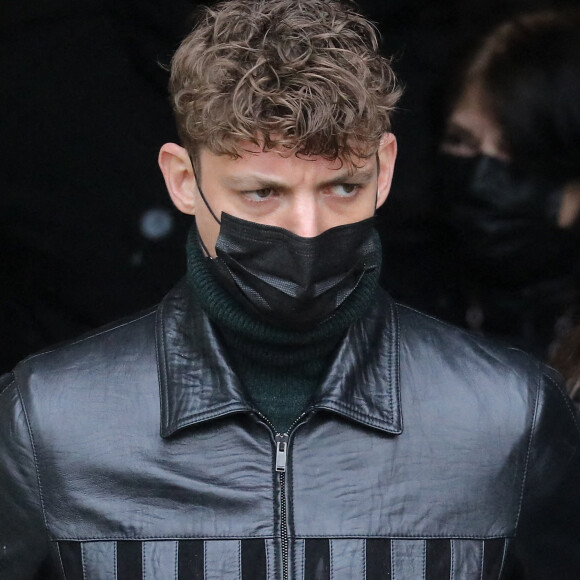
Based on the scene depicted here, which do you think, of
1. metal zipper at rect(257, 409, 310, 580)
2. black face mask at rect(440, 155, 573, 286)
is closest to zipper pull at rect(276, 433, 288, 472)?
metal zipper at rect(257, 409, 310, 580)

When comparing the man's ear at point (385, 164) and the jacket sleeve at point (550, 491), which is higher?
the man's ear at point (385, 164)

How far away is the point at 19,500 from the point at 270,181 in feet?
2.70

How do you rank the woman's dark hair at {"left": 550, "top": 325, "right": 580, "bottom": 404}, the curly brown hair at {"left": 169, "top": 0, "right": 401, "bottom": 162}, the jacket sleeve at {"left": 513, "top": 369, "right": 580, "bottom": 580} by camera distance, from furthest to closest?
the woman's dark hair at {"left": 550, "top": 325, "right": 580, "bottom": 404} < the jacket sleeve at {"left": 513, "top": 369, "right": 580, "bottom": 580} < the curly brown hair at {"left": 169, "top": 0, "right": 401, "bottom": 162}

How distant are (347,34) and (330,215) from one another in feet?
1.20

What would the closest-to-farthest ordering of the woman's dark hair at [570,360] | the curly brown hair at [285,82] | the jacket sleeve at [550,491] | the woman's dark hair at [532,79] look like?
the curly brown hair at [285,82], the jacket sleeve at [550,491], the woman's dark hair at [570,360], the woman's dark hair at [532,79]

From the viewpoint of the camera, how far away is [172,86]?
8.11ft

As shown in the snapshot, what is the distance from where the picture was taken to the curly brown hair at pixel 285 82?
2.23 m

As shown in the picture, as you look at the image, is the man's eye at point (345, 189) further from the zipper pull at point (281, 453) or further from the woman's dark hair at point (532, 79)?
the woman's dark hair at point (532, 79)

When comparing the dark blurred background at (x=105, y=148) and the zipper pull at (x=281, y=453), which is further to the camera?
the dark blurred background at (x=105, y=148)

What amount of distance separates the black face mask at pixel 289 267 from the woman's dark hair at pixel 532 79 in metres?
1.27

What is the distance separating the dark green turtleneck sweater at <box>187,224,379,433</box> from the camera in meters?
2.37

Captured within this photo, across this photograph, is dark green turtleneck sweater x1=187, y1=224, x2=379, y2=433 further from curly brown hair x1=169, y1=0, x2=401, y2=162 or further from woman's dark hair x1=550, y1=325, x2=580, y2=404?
woman's dark hair x1=550, y1=325, x2=580, y2=404

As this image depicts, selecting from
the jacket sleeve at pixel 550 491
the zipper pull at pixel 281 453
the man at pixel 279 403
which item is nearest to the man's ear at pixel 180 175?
the man at pixel 279 403

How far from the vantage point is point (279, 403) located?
7.97ft
